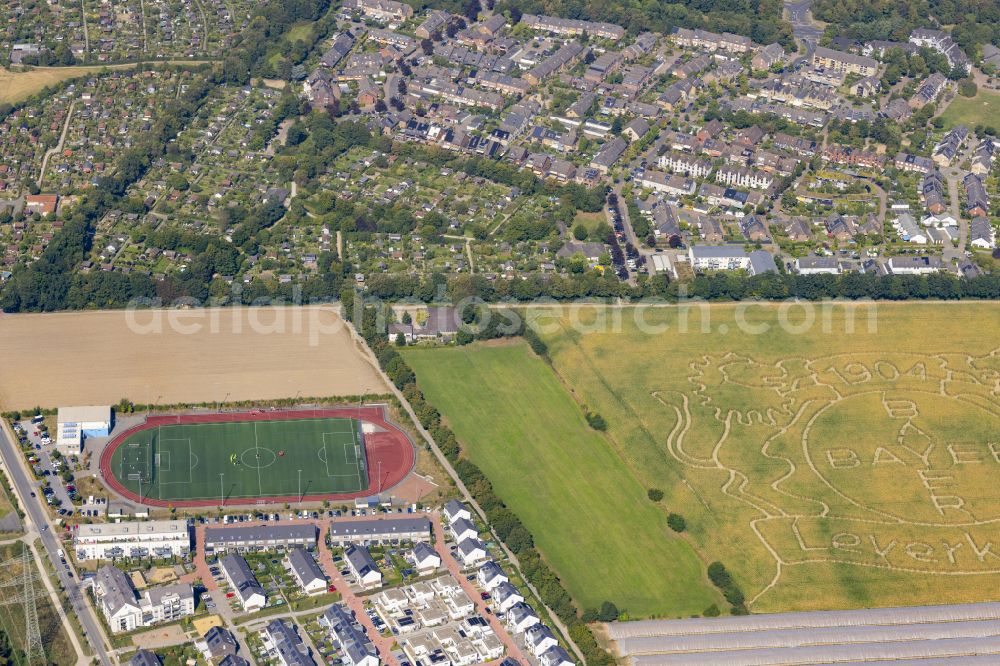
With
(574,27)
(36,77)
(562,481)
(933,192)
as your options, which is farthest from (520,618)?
(574,27)

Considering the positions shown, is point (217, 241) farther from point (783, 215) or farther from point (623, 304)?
point (783, 215)

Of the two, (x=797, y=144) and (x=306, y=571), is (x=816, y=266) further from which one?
(x=306, y=571)

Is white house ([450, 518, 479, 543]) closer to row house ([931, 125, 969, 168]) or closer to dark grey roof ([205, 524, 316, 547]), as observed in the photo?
dark grey roof ([205, 524, 316, 547])

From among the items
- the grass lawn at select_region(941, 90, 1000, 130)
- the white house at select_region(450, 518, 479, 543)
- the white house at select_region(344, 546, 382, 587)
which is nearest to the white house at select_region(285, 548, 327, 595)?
the white house at select_region(344, 546, 382, 587)

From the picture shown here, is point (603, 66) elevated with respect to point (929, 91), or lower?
elevated

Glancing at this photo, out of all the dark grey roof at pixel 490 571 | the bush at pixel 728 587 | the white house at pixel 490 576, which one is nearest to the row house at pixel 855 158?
the bush at pixel 728 587

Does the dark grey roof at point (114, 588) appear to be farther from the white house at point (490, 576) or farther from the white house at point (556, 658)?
the white house at point (556, 658)

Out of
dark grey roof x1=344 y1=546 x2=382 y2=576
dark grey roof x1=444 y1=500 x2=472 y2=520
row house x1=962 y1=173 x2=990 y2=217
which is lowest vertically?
dark grey roof x1=344 y1=546 x2=382 y2=576
